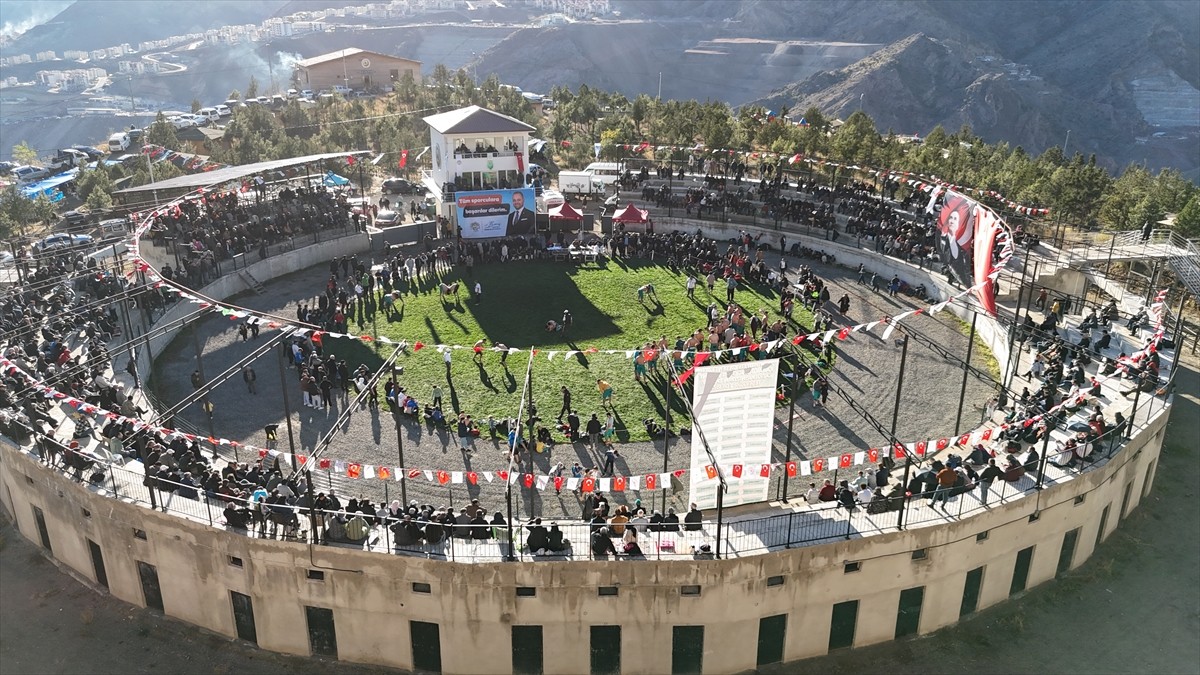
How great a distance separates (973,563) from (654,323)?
18414mm

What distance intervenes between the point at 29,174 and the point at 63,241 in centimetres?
2566

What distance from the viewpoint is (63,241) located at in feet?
143

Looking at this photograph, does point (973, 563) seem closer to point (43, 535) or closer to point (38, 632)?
point (38, 632)

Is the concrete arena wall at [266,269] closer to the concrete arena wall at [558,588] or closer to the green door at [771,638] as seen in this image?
the concrete arena wall at [558,588]

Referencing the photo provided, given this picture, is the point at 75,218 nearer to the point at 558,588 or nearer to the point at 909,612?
the point at 558,588

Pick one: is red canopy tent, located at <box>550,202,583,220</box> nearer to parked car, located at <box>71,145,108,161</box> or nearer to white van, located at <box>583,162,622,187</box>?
white van, located at <box>583,162,622,187</box>

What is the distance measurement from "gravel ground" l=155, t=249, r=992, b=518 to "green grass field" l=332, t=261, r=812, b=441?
→ 3.62 feet

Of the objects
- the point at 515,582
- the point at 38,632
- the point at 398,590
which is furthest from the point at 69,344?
the point at 515,582

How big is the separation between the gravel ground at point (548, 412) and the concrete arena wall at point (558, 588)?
3545 millimetres

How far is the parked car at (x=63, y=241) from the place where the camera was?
4219 centimetres

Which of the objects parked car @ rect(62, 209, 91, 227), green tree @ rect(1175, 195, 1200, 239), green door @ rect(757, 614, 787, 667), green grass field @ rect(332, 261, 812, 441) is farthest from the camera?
parked car @ rect(62, 209, 91, 227)

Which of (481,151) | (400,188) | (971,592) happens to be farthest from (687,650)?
(400,188)

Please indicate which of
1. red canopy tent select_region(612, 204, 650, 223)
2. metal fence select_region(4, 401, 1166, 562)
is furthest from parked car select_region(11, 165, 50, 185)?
metal fence select_region(4, 401, 1166, 562)

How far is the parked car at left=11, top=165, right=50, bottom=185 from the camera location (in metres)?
62.3
